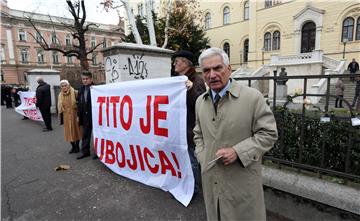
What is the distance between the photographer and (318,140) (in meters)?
2.64

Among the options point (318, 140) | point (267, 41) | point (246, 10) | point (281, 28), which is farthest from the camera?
point (246, 10)

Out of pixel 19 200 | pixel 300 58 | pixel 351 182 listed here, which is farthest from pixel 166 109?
pixel 300 58

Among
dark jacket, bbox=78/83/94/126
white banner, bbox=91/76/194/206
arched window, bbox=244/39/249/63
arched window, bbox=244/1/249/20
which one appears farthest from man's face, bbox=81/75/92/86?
arched window, bbox=244/1/249/20

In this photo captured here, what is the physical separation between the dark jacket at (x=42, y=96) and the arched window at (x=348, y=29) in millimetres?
28037

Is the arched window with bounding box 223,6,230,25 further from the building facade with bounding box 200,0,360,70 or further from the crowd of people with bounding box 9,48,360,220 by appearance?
the crowd of people with bounding box 9,48,360,220

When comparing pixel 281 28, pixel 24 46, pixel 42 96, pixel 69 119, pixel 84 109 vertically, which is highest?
pixel 24 46

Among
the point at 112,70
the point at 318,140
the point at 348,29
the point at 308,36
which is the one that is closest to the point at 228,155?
the point at 318,140

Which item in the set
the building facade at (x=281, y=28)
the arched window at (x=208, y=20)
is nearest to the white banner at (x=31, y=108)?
the building facade at (x=281, y=28)

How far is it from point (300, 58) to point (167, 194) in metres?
23.0

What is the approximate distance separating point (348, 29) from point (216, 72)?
96.4 ft

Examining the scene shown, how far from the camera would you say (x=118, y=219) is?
2764mm

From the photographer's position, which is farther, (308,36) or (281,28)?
(281,28)

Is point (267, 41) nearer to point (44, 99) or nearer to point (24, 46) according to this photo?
point (44, 99)

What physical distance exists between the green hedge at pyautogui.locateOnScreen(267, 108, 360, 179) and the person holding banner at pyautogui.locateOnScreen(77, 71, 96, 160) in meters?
3.66
